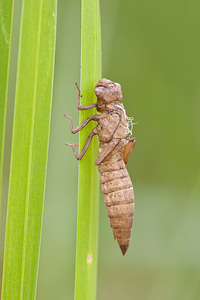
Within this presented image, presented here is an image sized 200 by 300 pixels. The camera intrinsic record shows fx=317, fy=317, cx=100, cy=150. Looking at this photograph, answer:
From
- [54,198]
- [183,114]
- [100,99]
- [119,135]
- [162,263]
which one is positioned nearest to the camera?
[100,99]

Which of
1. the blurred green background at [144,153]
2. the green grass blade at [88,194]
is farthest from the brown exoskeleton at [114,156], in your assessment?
the blurred green background at [144,153]

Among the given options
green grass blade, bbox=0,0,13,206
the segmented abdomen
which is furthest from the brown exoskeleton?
green grass blade, bbox=0,0,13,206

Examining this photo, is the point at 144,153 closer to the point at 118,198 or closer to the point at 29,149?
the point at 118,198

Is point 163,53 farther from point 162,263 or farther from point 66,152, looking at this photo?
point 162,263

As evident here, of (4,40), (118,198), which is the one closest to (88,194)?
(118,198)

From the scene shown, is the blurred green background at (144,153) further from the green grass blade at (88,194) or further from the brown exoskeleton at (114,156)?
the green grass blade at (88,194)

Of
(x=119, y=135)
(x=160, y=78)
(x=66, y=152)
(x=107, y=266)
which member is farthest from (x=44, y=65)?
(x=107, y=266)

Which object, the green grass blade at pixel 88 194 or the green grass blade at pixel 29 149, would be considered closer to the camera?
the green grass blade at pixel 29 149
